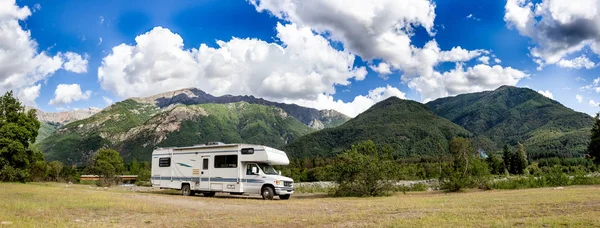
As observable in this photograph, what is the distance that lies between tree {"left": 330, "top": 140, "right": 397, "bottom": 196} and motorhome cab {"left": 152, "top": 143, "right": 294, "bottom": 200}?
12.7 ft

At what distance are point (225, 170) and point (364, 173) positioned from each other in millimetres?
8805

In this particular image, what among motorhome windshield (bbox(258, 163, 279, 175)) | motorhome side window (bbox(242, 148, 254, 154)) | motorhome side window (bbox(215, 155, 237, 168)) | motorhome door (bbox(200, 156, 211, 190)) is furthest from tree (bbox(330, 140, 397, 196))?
motorhome door (bbox(200, 156, 211, 190))

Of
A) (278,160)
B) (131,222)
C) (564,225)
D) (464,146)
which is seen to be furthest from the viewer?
(464,146)

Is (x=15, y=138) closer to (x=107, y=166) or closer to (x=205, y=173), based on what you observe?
(x=107, y=166)

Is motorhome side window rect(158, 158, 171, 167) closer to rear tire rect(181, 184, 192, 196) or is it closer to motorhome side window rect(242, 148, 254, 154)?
rear tire rect(181, 184, 192, 196)

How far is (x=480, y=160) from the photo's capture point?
30203 mm

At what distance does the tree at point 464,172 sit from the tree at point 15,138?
37.3 m

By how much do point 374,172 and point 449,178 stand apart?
7.23m

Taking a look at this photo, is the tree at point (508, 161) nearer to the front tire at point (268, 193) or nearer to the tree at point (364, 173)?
the tree at point (364, 173)

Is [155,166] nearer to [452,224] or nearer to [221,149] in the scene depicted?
[221,149]

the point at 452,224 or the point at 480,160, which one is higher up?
the point at 480,160

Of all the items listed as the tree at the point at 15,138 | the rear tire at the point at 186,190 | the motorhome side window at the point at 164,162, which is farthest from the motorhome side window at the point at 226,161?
the tree at the point at 15,138

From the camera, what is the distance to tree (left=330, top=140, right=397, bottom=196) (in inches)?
1013

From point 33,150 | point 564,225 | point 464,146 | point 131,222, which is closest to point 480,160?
point 464,146
